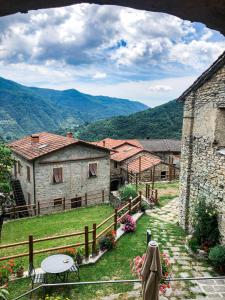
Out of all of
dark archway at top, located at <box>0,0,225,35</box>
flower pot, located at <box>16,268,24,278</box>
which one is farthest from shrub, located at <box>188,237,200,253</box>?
dark archway at top, located at <box>0,0,225,35</box>

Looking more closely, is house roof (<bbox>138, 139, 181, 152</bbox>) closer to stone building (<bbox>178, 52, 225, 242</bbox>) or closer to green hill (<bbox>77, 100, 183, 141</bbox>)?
green hill (<bbox>77, 100, 183, 141</bbox>)

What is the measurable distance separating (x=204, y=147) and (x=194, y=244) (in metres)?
3.53

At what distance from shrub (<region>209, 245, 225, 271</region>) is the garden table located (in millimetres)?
4301

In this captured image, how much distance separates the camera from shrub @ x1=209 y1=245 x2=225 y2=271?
821 cm

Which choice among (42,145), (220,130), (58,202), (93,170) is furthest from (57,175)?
(220,130)

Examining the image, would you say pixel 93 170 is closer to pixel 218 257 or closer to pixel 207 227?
pixel 207 227

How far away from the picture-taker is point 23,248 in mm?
12109

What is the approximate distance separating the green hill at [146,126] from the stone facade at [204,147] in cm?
5318

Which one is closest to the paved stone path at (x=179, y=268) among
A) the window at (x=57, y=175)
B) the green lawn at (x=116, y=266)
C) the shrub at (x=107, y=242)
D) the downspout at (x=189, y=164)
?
the green lawn at (x=116, y=266)

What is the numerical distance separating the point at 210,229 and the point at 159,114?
6821 centimetres

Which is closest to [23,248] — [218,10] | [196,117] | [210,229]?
[210,229]

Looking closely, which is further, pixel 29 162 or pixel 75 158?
pixel 75 158

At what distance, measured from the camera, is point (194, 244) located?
9.50 meters

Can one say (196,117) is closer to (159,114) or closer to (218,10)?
(218,10)
